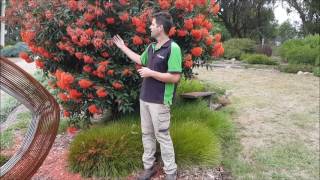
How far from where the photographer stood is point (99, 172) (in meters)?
4.34

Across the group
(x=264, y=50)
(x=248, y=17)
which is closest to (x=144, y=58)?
(x=264, y=50)

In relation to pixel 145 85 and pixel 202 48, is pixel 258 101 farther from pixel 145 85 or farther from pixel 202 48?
pixel 145 85

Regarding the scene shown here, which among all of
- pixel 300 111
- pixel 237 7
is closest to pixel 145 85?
pixel 300 111

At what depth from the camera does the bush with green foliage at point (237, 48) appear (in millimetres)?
16344

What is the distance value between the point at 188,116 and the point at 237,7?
16.7m

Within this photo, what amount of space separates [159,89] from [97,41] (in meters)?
0.98

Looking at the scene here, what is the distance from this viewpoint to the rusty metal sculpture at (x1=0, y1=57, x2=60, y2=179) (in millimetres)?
3658

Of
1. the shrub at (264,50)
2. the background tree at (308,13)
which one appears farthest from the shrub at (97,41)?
the background tree at (308,13)

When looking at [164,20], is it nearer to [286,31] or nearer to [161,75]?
[161,75]

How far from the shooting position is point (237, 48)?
→ 16.6 meters

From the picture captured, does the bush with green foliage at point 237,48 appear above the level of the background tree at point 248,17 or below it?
below

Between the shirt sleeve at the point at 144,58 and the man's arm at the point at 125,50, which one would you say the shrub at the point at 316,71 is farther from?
the shirt sleeve at the point at 144,58

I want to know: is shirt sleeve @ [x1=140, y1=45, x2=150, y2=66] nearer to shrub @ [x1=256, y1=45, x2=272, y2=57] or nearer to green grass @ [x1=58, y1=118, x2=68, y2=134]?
green grass @ [x1=58, y1=118, x2=68, y2=134]

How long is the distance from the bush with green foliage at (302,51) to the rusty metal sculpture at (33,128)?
34.1ft
